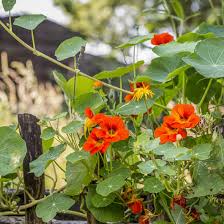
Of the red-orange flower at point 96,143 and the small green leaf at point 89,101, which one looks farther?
the small green leaf at point 89,101

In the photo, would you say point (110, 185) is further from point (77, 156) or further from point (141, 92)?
point (141, 92)

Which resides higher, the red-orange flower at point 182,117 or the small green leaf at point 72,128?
the red-orange flower at point 182,117

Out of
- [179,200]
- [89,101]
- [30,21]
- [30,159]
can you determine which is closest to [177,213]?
[179,200]

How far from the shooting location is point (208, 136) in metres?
1.33

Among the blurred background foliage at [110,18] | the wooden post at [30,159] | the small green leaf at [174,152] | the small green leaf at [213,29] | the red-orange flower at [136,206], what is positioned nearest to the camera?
the small green leaf at [174,152]

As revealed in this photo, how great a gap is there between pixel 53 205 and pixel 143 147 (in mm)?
344

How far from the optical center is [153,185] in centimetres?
126

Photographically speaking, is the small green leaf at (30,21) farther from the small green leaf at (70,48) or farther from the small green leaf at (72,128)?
the small green leaf at (72,128)

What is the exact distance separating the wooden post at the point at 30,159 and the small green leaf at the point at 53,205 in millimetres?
138

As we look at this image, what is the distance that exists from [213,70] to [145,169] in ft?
0.98

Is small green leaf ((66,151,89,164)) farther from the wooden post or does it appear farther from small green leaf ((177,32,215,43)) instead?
small green leaf ((177,32,215,43))

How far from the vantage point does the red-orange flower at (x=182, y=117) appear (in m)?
1.20

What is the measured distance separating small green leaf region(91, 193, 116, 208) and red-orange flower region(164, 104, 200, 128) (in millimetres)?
274

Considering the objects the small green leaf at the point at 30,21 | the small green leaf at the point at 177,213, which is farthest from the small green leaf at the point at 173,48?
the small green leaf at the point at 177,213
